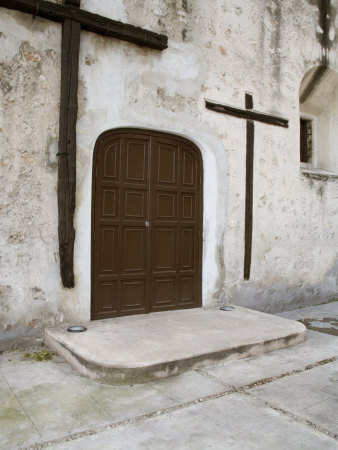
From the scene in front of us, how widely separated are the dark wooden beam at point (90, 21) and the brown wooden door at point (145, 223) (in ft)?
3.45

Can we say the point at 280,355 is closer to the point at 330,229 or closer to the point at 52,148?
the point at 52,148

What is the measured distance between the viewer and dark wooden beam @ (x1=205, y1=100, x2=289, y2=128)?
5.43 m

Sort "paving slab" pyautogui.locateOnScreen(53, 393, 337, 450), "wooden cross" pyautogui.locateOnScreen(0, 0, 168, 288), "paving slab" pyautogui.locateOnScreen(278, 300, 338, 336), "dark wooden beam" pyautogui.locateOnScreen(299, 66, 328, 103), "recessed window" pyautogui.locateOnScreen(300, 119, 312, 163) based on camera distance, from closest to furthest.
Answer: "paving slab" pyautogui.locateOnScreen(53, 393, 337, 450)
"wooden cross" pyautogui.locateOnScreen(0, 0, 168, 288)
"paving slab" pyautogui.locateOnScreen(278, 300, 338, 336)
"dark wooden beam" pyautogui.locateOnScreen(299, 66, 328, 103)
"recessed window" pyautogui.locateOnScreen(300, 119, 312, 163)

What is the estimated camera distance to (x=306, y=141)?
7.46 metres

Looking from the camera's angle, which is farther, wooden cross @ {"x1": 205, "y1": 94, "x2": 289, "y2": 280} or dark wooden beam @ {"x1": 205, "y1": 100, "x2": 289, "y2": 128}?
wooden cross @ {"x1": 205, "y1": 94, "x2": 289, "y2": 280}

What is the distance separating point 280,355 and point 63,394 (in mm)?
2063

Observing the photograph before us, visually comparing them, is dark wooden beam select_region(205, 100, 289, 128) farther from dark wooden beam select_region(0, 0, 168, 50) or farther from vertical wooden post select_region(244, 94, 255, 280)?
dark wooden beam select_region(0, 0, 168, 50)

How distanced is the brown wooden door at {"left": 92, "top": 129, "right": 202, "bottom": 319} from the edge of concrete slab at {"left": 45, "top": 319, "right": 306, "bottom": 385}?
0.94 metres

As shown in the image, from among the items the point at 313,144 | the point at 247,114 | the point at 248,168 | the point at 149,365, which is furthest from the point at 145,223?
the point at 313,144

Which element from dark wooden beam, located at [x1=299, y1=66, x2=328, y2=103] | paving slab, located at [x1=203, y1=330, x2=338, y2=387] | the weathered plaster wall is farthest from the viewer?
dark wooden beam, located at [x1=299, y1=66, x2=328, y2=103]

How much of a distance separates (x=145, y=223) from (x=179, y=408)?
2.56 meters

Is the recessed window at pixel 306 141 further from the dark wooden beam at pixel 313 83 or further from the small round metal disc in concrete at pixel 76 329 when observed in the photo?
the small round metal disc in concrete at pixel 76 329

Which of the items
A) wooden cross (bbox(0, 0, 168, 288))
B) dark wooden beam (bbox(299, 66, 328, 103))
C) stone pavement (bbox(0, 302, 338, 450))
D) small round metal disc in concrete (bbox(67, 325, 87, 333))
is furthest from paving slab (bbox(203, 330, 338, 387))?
dark wooden beam (bbox(299, 66, 328, 103))

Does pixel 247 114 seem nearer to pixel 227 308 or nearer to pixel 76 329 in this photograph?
pixel 227 308
